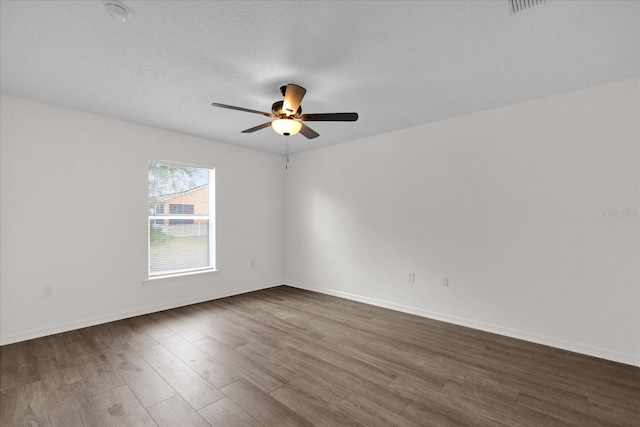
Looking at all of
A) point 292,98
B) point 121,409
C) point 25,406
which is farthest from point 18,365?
point 292,98

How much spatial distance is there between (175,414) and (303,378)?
92 cm

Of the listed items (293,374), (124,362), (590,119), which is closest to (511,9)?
(590,119)

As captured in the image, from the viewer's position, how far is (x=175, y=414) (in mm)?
1869

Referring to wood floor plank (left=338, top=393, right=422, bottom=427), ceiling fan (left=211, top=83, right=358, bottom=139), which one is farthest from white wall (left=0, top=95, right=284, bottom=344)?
wood floor plank (left=338, top=393, right=422, bottom=427)

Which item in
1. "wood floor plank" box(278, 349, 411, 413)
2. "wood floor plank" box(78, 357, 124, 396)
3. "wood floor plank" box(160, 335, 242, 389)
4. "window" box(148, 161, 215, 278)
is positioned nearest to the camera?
"wood floor plank" box(278, 349, 411, 413)

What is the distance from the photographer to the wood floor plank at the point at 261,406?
5.96ft

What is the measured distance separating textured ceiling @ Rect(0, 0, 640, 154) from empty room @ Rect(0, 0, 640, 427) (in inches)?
0.7

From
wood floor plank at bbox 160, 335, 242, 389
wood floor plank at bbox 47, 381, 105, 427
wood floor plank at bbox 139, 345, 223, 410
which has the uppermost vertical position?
wood floor plank at bbox 47, 381, 105, 427

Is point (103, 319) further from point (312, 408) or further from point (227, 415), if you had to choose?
point (312, 408)

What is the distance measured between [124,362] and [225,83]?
2.69 metres

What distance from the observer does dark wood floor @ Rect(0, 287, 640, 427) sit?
1869 millimetres

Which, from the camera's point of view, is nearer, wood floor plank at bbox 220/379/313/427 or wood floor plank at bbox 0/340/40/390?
wood floor plank at bbox 220/379/313/427

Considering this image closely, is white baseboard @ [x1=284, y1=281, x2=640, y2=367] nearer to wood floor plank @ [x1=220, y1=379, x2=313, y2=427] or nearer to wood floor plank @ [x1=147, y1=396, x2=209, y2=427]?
wood floor plank @ [x1=220, y1=379, x2=313, y2=427]

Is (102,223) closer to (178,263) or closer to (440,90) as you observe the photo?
(178,263)
